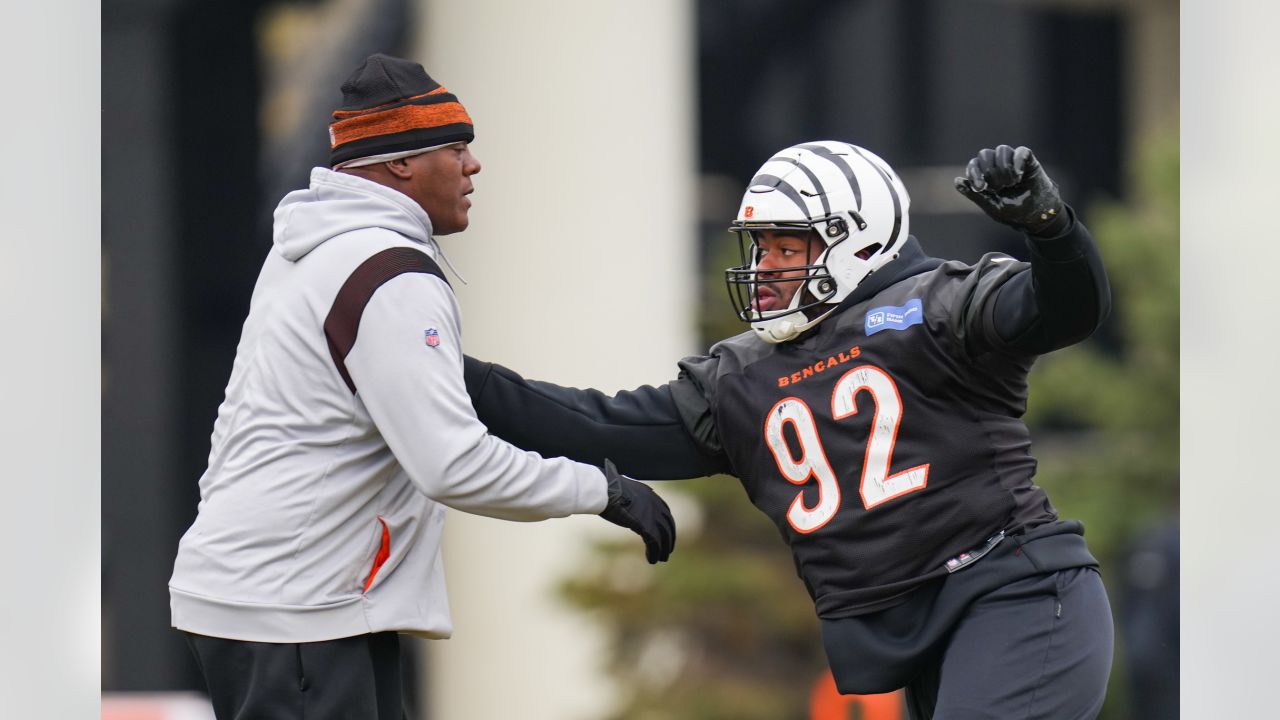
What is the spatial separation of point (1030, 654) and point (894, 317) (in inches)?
31.5

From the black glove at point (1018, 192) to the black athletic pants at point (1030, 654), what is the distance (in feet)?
2.76

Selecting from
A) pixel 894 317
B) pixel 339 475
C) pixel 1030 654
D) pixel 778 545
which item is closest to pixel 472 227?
pixel 778 545

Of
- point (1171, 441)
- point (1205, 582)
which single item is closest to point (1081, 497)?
point (1171, 441)

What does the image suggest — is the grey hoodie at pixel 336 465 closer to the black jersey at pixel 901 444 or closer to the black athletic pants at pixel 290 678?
the black athletic pants at pixel 290 678

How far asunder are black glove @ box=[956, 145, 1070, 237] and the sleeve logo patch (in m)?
0.42

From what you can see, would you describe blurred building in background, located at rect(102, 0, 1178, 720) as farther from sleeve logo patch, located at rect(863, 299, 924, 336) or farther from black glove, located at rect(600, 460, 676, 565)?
sleeve logo patch, located at rect(863, 299, 924, 336)

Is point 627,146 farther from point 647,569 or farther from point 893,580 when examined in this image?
point 893,580

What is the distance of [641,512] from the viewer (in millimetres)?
4125

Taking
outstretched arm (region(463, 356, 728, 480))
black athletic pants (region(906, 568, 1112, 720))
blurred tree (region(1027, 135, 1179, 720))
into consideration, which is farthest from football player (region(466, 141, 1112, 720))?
blurred tree (region(1027, 135, 1179, 720))

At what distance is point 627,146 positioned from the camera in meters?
11.5

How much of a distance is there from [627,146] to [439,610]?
7724 mm

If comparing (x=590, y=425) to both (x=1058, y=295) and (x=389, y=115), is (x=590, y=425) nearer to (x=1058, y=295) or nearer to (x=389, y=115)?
(x=389, y=115)

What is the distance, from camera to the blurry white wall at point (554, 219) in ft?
37.5

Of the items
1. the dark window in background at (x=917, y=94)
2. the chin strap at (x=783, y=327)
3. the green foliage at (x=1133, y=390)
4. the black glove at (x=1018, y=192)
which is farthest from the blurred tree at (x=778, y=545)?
the black glove at (x=1018, y=192)
